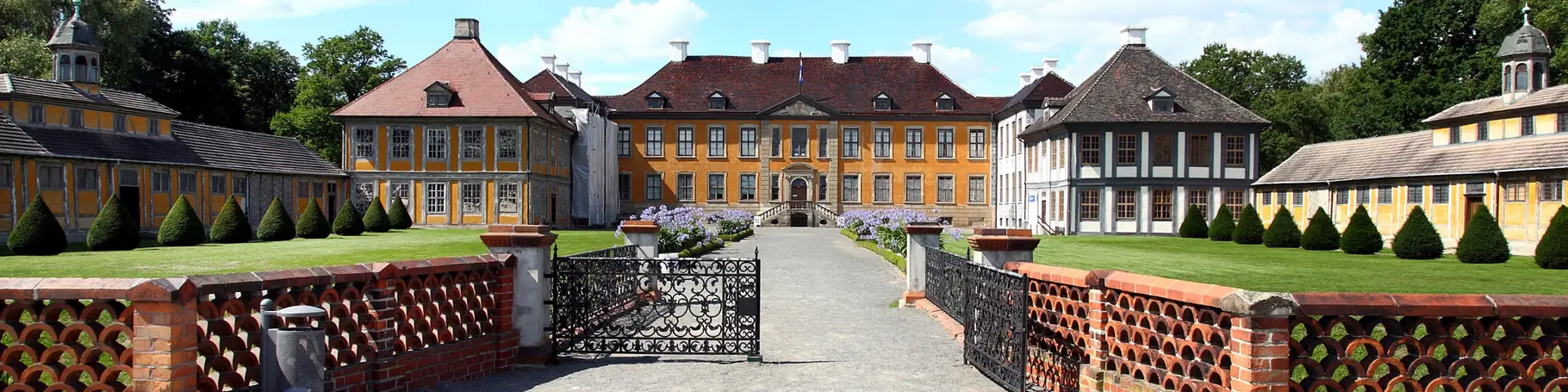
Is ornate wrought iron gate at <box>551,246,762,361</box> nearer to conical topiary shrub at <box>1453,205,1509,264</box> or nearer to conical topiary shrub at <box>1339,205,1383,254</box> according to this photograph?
conical topiary shrub at <box>1453,205,1509,264</box>

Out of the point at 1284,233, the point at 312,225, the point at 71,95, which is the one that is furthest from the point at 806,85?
the point at 71,95

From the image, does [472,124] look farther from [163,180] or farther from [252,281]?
[252,281]

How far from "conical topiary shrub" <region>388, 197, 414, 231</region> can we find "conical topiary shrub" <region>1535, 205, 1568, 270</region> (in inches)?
1445

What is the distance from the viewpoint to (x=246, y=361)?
698 cm

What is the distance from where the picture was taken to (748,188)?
60.1m

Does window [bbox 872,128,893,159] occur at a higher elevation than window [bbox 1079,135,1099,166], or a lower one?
higher

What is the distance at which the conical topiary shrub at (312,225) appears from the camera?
34094 millimetres

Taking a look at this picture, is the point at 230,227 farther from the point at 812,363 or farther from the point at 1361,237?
the point at 1361,237

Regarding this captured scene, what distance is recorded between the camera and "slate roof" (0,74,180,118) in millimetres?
32500

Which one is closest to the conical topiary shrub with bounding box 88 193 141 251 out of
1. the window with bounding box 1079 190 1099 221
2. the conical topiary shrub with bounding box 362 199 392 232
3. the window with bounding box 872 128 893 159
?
the conical topiary shrub with bounding box 362 199 392 232

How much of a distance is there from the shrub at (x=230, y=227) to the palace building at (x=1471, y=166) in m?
32.7

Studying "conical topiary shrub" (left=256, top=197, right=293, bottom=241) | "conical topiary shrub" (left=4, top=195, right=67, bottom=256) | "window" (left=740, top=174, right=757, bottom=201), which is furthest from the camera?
"window" (left=740, top=174, right=757, bottom=201)

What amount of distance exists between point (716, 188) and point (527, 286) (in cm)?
4983

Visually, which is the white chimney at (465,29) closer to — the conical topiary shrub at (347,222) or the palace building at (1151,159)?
the conical topiary shrub at (347,222)
